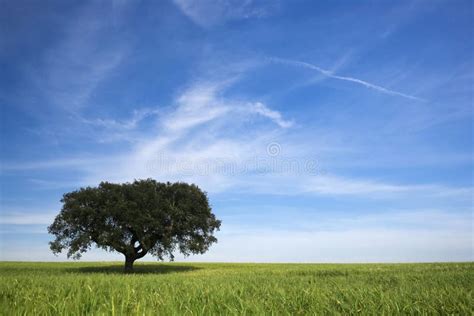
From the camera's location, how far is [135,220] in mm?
44531

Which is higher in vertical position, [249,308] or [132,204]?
[132,204]

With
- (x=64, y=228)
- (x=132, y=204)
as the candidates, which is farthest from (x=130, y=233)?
(x=64, y=228)

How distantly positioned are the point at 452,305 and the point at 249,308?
3494 mm

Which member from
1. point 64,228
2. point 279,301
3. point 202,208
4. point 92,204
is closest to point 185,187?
point 202,208

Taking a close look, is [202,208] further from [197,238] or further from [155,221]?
[155,221]

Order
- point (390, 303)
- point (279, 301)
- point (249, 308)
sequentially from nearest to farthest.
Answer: point (249, 308) < point (390, 303) < point (279, 301)

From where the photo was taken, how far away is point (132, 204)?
45.3 metres

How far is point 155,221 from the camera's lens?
4494 cm

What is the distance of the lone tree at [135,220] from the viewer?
4488 centimetres

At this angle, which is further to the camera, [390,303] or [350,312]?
[390,303]

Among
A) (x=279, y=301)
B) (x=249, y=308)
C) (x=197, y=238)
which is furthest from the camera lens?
(x=197, y=238)

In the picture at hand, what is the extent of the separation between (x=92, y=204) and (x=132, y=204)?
562 centimetres

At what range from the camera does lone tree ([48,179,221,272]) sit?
4488 centimetres

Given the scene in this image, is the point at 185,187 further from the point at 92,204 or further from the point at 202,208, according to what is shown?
the point at 92,204
